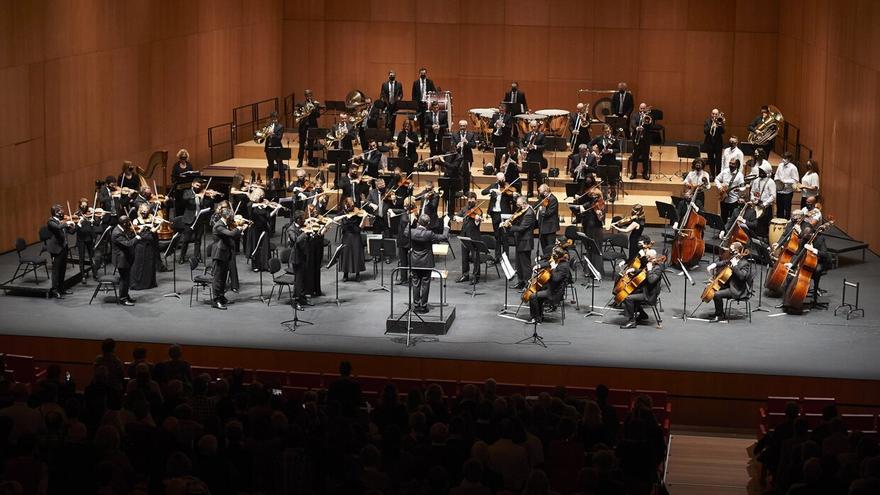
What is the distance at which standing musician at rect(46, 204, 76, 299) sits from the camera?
56.6ft

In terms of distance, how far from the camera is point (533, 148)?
22141mm

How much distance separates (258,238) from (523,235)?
13.5ft

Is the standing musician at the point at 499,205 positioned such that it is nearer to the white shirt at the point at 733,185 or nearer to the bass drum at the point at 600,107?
the white shirt at the point at 733,185

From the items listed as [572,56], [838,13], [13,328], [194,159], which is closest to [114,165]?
[194,159]

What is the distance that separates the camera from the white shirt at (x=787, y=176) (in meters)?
20.8

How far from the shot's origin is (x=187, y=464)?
8461 mm

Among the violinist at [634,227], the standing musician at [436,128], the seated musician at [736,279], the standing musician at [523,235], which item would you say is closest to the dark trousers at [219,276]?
the standing musician at [523,235]

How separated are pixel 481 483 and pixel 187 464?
6.32 feet

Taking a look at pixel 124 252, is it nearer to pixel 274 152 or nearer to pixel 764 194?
pixel 274 152

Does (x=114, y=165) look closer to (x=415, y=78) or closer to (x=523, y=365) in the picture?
(x=415, y=78)

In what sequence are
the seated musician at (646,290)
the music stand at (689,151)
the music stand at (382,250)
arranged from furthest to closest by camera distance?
1. the music stand at (689,151)
2. the music stand at (382,250)
3. the seated musician at (646,290)

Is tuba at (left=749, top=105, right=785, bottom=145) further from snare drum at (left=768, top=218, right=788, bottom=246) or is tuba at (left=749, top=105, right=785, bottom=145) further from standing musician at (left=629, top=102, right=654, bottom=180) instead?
snare drum at (left=768, top=218, right=788, bottom=246)

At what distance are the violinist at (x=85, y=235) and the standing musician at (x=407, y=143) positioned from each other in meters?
6.69

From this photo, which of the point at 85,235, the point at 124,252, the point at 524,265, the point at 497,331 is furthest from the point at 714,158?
the point at 85,235
